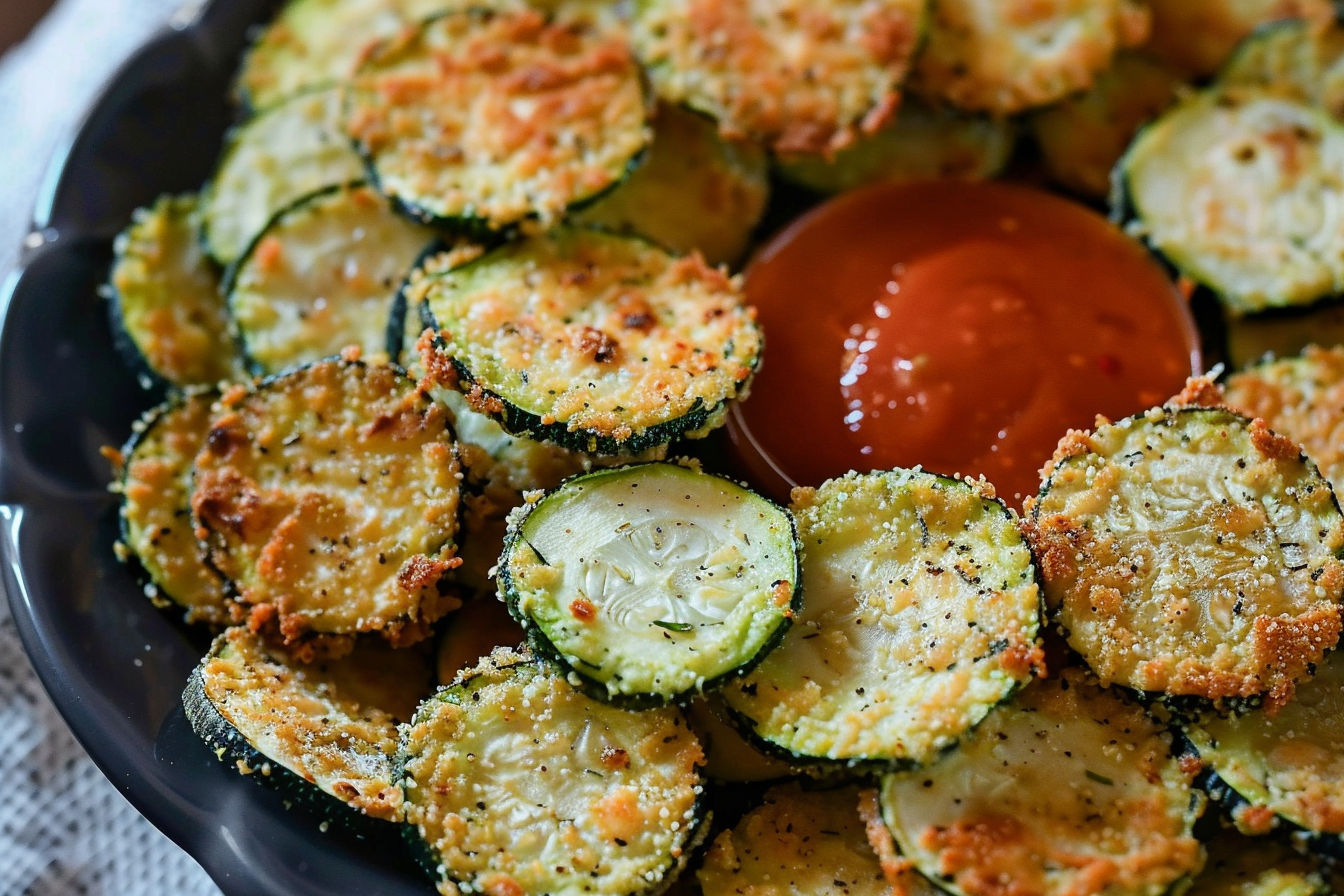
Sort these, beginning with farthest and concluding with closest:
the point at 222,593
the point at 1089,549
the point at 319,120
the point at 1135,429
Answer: the point at 319,120 < the point at 222,593 < the point at 1135,429 < the point at 1089,549

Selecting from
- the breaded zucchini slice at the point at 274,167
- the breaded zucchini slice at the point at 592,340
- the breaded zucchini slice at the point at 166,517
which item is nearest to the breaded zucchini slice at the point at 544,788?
the breaded zucchini slice at the point at 592,340

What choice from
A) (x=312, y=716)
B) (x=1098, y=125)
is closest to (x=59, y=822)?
(x=312, y=716)

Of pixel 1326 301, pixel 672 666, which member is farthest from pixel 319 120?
pixel 1326 301

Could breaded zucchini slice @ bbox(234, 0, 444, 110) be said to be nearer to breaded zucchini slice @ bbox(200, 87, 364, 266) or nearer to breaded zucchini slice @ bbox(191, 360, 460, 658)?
breaded zucchini slice @ bbox(200, 87, 364, 266)

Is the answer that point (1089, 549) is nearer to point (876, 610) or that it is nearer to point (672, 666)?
point (876, 610)

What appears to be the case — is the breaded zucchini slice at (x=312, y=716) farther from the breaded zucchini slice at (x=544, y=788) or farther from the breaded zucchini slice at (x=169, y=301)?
the breaded zucchini slice at (x=169, y=301)

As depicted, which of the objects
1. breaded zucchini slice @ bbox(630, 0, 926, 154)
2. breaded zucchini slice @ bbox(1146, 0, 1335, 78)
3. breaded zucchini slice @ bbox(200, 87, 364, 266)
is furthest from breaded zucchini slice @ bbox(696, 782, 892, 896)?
breaded zucchini slice @ bbox(1146, 0, 1335, 78)
